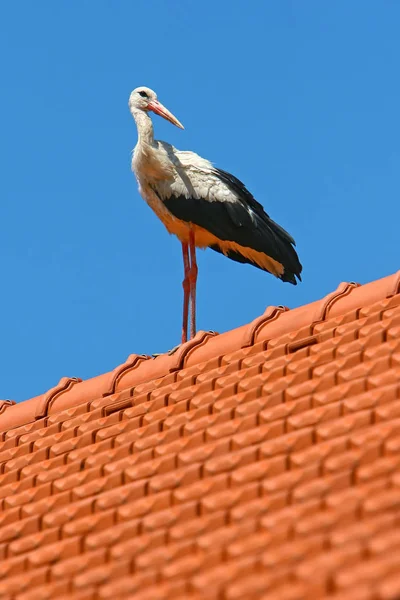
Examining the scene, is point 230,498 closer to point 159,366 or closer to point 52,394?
point 159,366

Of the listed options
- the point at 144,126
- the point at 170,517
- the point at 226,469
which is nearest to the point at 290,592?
the point at 170,517

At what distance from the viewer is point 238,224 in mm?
11375

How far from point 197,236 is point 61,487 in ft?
18.6

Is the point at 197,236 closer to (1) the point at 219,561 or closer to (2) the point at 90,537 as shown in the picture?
(2) the point at 90,537

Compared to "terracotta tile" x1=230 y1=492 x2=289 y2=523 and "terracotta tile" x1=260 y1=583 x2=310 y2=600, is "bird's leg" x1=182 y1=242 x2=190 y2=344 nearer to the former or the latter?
"terracotta tile" x1=230 y1=492 x2=289 y2=523

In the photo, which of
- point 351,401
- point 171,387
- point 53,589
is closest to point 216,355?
point 171,387

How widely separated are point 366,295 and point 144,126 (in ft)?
15.9

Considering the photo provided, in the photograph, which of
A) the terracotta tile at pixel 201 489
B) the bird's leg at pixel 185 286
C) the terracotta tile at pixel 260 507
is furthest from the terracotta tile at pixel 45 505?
the bird's leg at pixel 185 286

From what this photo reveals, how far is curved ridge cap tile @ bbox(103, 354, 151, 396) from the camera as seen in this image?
770 centimetres

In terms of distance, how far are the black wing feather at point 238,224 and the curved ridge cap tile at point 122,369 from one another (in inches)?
135

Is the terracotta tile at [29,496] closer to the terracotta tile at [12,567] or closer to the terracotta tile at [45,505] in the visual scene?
the terracotta tile at [45,505]

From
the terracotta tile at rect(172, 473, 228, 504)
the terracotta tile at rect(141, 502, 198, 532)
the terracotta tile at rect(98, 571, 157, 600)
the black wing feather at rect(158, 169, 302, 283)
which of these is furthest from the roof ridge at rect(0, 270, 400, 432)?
the black wing feather at rect(158, 169, 302, 283)

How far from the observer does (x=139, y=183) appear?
38.2 ft

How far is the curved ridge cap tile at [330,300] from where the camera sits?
24.1 feet
